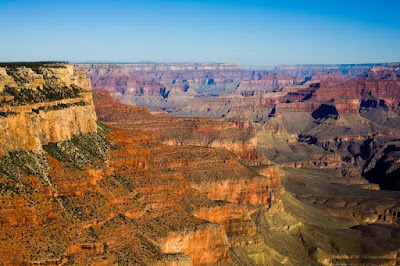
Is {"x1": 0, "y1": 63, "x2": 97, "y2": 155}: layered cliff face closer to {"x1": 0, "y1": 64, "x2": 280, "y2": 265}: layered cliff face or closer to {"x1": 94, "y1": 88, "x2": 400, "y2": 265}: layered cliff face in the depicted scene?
{"x1": 0, "y1": 64, "x2": 280, "y2": 265}: layered cliff face

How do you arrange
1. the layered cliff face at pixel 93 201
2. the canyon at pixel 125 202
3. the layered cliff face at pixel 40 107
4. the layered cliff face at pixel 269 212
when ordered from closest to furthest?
the layered cliff face at pixel 93 201
the canyon at pixel 125 202
the layered cliff face at pixel 40 107
the layered cliff face at pixel 269 212

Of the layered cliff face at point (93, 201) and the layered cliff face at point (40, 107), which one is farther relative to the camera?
the layered cliff face at point (40, 107)

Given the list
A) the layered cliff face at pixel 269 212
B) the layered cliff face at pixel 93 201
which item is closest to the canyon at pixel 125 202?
the layered cliff face at pixel 93 201

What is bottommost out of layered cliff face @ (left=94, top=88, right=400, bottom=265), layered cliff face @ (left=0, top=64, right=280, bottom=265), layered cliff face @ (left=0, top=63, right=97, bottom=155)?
layered cliff face @ (left=94, top=88, right=400, bottom=265)

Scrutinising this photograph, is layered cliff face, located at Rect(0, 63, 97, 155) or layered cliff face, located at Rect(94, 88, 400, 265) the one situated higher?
layered cliff face, located at Rect(0, 63, 97, 155)

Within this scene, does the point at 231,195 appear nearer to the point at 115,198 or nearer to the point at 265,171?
the point at 265,171

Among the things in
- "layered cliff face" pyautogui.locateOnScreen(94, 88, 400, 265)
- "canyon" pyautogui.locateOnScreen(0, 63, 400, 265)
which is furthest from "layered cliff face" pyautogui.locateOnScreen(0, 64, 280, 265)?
"layered cliff face" pyautogui.locateOnScreen(94, 88, 400, 265)

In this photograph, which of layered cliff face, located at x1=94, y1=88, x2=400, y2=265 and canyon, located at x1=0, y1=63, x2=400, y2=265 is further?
layered cliff face, located at x1=94, y1=88, x2=400, y2=265

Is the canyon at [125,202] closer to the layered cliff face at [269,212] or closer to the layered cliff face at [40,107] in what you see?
the layered cliff face at [40,107]

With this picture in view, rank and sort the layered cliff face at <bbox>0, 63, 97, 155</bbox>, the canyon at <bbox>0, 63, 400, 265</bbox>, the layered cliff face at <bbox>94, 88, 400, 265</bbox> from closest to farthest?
the canyon at <bbox>0, 63, 400, 265</bbox>
the layered cliff face at <bbox>0, 63, 97, 155</bbox>
the layered cliff face at <bbox>94, 88, 400, 265</bbox>

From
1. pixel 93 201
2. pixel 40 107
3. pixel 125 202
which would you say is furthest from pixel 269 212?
pixel 40 107

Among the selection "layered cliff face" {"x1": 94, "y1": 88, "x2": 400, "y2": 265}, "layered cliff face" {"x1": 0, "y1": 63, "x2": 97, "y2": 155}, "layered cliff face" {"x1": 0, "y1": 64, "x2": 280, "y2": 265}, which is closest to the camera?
"layered cliff face" {"x1": 0, "y1": 64, "x2": 280, "y2": 265}

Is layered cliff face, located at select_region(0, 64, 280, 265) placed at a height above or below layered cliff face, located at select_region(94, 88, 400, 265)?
above

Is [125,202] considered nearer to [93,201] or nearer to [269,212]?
[93,201]
